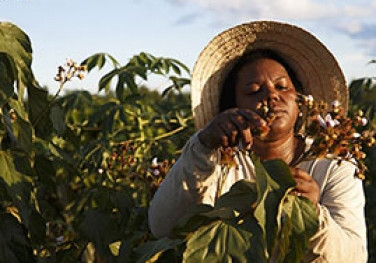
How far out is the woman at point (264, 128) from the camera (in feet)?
6.63

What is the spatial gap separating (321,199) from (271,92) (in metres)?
0.30

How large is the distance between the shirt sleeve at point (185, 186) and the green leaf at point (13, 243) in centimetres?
31

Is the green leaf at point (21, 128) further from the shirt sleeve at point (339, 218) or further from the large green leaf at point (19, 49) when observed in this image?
the shirt sleeve at point (339, 218)

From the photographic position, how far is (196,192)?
2135 millimetres

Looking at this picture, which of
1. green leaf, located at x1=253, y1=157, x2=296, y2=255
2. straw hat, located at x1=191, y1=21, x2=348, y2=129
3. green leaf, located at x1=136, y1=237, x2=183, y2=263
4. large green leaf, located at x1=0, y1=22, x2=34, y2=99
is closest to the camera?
green leaf, located at x1=253, y1=157, x2=296, y2=255

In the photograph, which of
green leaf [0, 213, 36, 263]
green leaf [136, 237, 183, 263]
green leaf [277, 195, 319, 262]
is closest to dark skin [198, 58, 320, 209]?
green leaf [277, 195, 319, 262]

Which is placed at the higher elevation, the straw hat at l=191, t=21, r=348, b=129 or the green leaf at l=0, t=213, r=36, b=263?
the straw hat at l=191, t=21, r=348, b=129

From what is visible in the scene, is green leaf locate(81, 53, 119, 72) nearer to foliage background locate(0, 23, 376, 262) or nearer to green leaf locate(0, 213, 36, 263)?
foliage background locate(0, 23, 376, 262)

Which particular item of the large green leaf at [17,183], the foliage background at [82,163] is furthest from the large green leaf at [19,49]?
the large green leaf at [17,183]

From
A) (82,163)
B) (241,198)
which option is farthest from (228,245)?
(82,163)

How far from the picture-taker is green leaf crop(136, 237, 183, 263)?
6.55ft

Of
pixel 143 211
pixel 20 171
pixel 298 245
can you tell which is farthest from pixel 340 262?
pixel 143 211

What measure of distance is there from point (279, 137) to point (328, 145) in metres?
0.53

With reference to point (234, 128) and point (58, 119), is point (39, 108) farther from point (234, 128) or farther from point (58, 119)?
point (234, 128)
